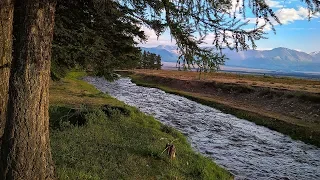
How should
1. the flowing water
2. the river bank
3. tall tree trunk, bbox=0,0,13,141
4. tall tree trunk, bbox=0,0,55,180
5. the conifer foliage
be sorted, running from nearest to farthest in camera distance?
tall tree trunk, bbox=0,0,55,180, tall tree trunk, bbox=0,0,13,141, the conifer foliage, the flowing water, the river bank

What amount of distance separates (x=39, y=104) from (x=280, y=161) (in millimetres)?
11942

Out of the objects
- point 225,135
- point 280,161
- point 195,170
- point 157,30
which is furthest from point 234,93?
point 157,30

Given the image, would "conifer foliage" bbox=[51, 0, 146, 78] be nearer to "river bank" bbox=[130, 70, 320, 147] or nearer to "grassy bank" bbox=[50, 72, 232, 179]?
"grassy bank" bbox=[50, 72, 232, 179]

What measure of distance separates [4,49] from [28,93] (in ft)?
3.07

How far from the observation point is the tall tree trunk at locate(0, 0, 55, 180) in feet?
16.6

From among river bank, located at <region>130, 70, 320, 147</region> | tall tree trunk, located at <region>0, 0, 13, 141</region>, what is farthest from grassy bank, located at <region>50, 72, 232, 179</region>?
river bank, located at <region>130, 70, 320, 147</region>

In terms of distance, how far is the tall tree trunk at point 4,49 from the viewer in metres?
5.21

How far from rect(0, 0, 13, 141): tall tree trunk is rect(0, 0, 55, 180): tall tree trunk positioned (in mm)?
268

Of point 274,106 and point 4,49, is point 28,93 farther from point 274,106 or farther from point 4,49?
point 274,106

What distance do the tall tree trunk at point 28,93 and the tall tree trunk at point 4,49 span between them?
27 cm

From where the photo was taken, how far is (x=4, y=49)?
17.6 feet

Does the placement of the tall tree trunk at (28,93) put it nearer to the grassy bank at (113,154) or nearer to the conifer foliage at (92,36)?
the grassy bank at (113,154)

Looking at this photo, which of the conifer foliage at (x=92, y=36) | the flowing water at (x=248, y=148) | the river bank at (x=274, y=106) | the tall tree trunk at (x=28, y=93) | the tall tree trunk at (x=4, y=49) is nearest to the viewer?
the tall tree trunk at (x=28, y=93)

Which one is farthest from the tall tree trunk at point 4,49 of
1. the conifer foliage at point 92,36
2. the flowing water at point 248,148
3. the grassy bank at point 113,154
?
the flowing water at point 248,148
